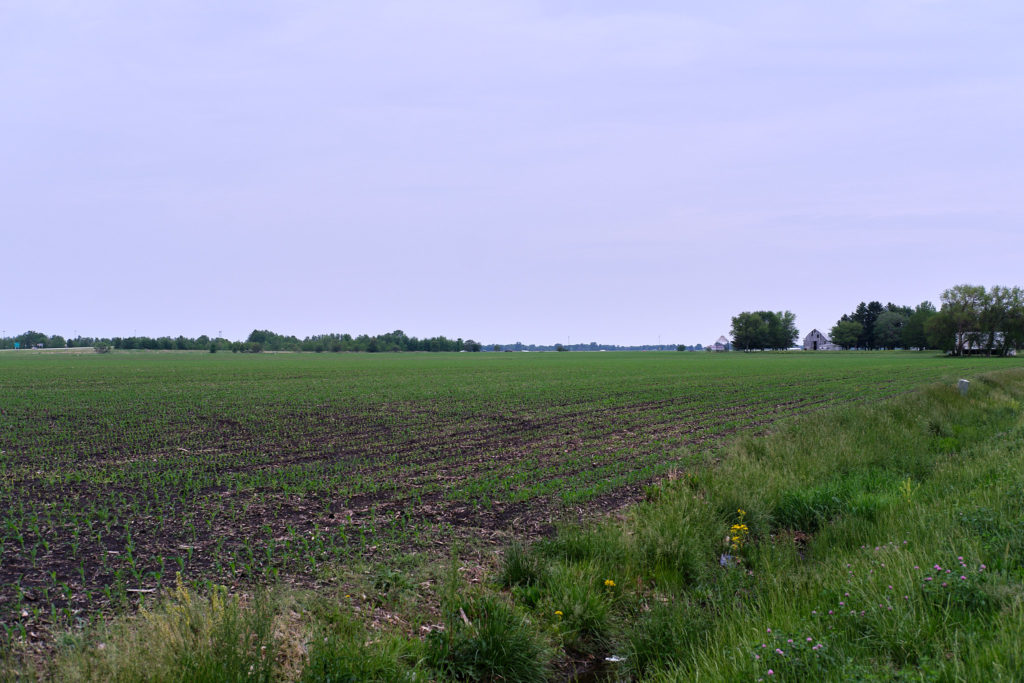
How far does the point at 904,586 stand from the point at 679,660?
1.98m

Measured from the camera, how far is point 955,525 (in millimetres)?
6719

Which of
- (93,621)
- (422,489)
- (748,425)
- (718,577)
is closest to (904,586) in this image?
(718,577)

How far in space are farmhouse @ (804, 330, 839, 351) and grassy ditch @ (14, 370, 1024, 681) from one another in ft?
656

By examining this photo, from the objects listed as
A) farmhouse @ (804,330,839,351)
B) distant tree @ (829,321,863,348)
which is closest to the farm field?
distant tree @ (829,321,863,348)

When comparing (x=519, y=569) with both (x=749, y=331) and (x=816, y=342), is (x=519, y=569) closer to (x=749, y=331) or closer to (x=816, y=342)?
(x=749, y=331)

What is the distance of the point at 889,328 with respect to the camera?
6024 inches

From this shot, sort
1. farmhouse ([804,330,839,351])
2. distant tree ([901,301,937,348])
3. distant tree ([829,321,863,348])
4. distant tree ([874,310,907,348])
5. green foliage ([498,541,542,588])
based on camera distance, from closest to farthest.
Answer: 1. green foliage ([498,541,542,588])
2. distant tree ([901,301,937,348])
3. distant tree ([874,310,907,348])
4. distant tree ([829,321,863,348])
5. farmhouse ([804,330,839,351])

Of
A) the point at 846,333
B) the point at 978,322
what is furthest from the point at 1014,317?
the point at 846,333

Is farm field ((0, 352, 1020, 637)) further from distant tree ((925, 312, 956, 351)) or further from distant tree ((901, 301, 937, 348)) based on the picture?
distant tree ((901, 301, 937, 348))

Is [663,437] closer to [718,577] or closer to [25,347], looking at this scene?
[718,577]

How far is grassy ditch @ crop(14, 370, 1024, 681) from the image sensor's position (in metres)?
4.50

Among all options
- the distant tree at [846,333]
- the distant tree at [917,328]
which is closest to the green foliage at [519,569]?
the distant tree at [917,328]

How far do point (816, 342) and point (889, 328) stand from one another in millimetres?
41848

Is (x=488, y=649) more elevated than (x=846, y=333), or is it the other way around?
(x=846, y=333)
